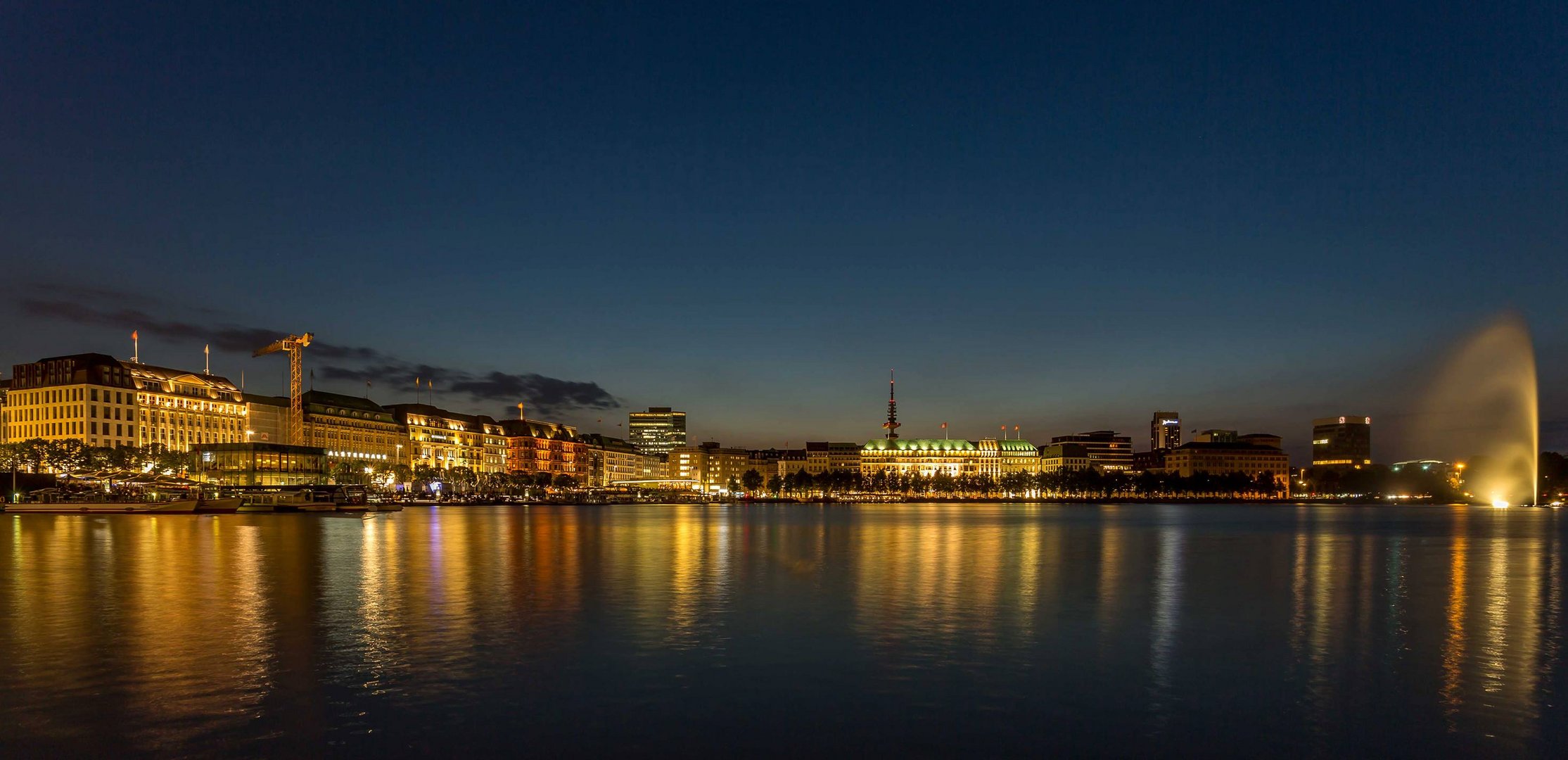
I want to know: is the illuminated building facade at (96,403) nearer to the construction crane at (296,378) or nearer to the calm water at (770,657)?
the construction crane at (296,378)

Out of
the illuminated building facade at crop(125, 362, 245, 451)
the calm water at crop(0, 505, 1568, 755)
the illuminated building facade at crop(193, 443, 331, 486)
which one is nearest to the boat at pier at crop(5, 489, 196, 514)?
the illuminated building facade at crop(193, 443, 331, 486)

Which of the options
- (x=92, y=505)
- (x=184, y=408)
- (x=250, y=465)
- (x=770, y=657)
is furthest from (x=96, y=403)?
(x=770, y=657)

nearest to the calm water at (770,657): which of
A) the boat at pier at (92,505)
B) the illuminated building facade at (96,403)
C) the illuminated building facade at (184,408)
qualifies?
the boat at pier at (92,505)

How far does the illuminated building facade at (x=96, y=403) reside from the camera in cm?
15912

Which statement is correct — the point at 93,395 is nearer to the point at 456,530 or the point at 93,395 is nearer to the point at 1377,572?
the point at 456,530

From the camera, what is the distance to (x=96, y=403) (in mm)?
159500

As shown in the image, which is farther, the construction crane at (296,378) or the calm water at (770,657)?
the construction crane at (296,378)

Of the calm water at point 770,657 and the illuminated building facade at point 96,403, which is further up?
the illuminated building facade at point 96,403

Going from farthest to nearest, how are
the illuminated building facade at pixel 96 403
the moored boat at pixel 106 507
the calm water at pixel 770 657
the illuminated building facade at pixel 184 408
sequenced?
1. the illuminated building facade at pixel 184 408
2. the illuminated building facade at pixel 96 403
3. the moored boat at pixel 106 507
4. the calm water at pixel 770 657

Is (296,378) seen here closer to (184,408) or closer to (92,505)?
(184,408)

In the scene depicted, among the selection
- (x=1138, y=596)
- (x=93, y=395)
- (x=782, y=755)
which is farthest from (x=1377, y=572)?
(x=93, y=395)

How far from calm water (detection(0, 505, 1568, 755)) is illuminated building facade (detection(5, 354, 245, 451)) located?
132 m

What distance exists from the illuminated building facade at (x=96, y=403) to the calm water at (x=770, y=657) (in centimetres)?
13158

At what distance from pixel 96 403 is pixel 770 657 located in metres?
171
